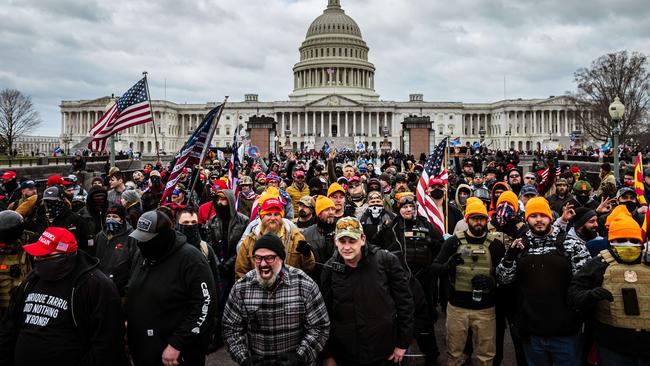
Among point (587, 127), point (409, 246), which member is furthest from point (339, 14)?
point (409, 246)

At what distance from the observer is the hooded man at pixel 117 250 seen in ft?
18.4

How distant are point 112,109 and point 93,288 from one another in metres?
11.0

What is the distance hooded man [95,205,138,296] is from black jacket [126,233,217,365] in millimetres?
1089

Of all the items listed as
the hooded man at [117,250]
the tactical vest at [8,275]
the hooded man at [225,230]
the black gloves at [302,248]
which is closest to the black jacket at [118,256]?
the hooded man at [117,250]

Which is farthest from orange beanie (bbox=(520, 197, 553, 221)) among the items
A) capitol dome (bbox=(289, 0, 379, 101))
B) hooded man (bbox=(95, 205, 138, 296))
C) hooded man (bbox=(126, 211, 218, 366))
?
capitol dome (bbox=(289, 0, 379, 101))

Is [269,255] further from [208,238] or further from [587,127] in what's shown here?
[587,127]

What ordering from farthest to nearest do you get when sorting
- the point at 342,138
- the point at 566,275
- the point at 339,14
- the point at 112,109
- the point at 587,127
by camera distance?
the point at 339,14
the point at 342,138
the point at 587,127
the point at 112,109
the point at 566,275

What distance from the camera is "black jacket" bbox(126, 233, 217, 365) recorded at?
4336mm

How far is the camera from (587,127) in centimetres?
5066

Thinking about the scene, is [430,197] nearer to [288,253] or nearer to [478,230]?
[478,230]

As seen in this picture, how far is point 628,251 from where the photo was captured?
4.55 metres

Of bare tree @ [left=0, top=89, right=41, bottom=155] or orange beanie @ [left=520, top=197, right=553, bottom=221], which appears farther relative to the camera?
bare tree @ [left=0, top=89, right=41, bottom=155]

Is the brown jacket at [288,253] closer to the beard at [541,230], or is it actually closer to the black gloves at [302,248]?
the black gloves at [302,248]

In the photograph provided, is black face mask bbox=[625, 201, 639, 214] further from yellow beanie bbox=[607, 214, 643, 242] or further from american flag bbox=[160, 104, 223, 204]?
american flag bbox=[160, 104, 223, 204]
